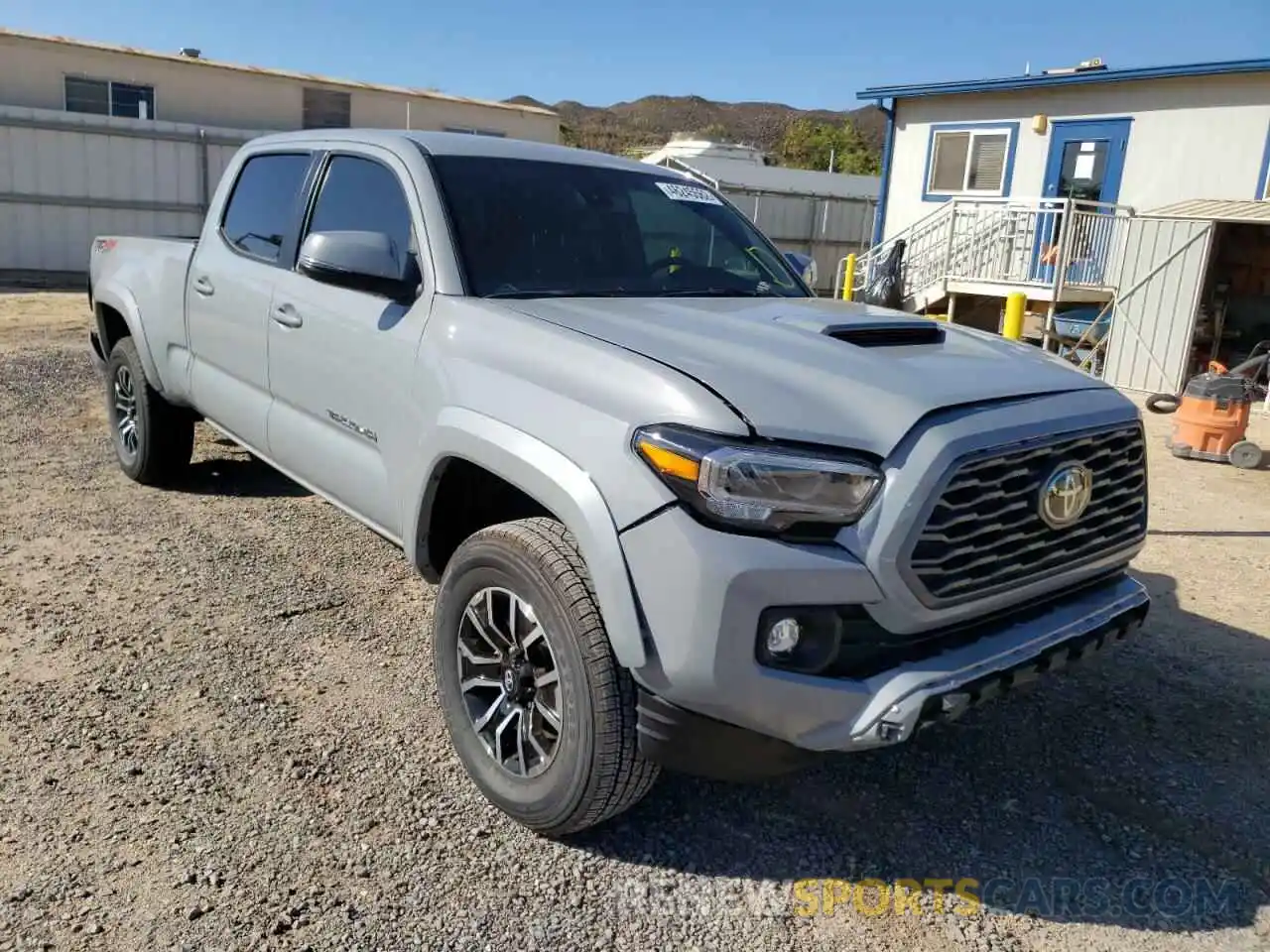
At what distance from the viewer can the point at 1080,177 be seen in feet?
50.2

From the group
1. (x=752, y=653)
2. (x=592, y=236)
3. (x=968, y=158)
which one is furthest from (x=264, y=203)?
(x=968, y=158)

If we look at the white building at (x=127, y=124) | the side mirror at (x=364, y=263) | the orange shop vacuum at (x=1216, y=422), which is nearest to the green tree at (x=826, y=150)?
the white building at (x=127, y=124)

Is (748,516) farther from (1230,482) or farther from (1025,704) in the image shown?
(1230,482)

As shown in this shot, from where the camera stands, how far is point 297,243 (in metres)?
4.26

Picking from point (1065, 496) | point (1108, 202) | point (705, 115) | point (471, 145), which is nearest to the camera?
point (1065, 496)

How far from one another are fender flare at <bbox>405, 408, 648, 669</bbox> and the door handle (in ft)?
3.94

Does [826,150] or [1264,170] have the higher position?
[826,150]

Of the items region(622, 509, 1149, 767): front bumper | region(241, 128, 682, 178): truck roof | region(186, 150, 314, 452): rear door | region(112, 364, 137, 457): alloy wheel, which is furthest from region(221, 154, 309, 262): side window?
region(622, 509, 1149, 767): front bumper

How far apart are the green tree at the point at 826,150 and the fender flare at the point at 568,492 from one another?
4148cm

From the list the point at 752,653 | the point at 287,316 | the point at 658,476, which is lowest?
the point at 752,653

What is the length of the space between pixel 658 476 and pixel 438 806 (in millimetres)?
1306

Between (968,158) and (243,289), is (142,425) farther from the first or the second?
(968,158)

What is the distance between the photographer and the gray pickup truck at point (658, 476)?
2.45 meters

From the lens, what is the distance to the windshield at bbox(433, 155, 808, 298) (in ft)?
11.8
